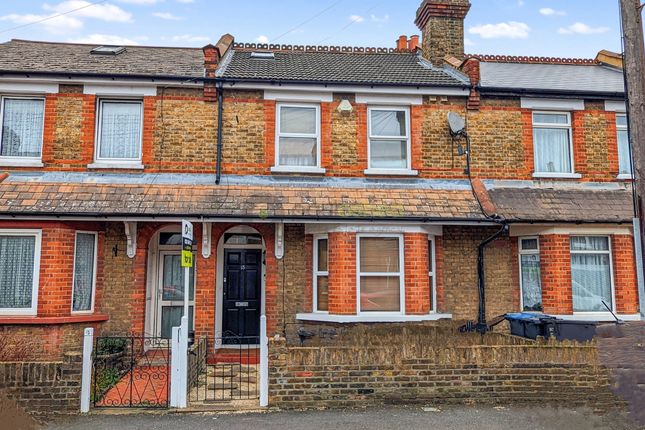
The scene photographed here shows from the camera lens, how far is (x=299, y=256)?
1033 centimetres

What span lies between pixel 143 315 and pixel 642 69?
944 centimetres

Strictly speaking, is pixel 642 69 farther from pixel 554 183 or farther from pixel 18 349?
pixel 18 349

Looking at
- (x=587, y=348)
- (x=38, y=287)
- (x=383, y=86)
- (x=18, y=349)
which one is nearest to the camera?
(x=587, y=348)

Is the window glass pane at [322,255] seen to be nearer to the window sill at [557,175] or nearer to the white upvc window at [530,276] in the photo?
the white upvc window at [530,276]

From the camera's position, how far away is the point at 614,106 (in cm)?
1137

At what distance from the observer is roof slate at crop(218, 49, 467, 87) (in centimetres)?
1102

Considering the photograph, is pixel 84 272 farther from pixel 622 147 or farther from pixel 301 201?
pixel 622 147

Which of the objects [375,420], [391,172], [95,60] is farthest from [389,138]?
[95,60]

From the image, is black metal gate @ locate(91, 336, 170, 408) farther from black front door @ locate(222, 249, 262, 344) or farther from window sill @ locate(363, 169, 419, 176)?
window sill @ locate(363, 169, 419, 176)

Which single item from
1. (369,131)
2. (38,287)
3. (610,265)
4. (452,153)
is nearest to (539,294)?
(610,265)

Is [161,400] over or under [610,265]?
under

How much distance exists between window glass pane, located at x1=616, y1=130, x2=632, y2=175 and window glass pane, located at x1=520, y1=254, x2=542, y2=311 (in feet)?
10.1

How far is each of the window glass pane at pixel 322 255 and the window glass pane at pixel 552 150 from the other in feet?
→ 17.2

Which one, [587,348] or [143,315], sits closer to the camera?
[587,348]
